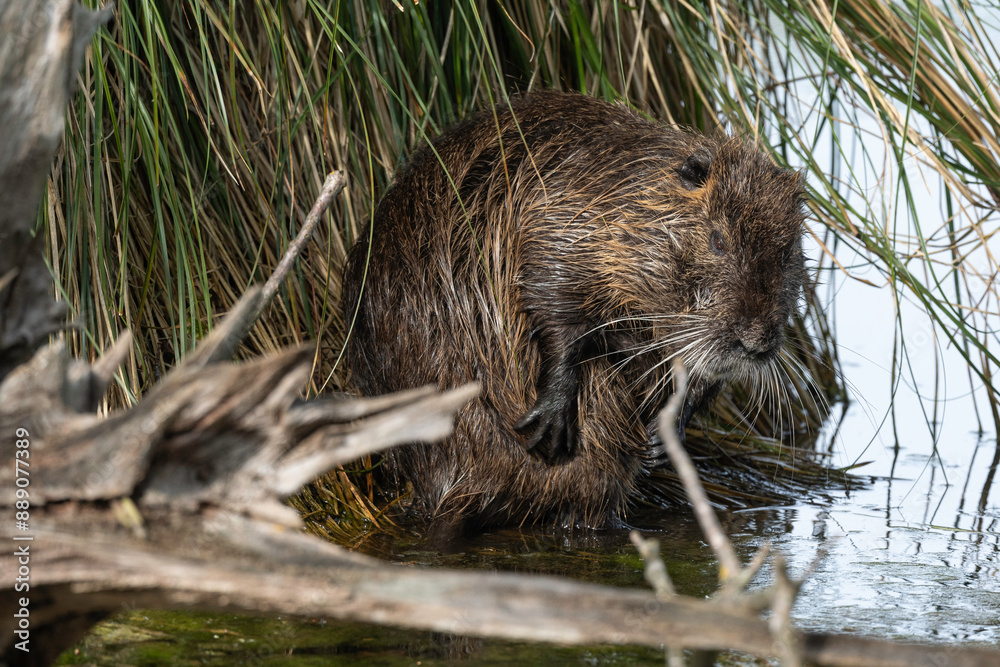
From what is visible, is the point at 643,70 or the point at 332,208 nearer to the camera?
the point at 332,208

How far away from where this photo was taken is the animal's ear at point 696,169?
2762 mm

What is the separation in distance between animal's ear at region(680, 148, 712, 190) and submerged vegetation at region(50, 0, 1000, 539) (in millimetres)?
306

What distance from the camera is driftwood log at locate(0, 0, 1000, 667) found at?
3.34 feet

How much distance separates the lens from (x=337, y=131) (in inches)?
123

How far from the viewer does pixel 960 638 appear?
192cm

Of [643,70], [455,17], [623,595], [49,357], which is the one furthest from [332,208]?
[623,595]

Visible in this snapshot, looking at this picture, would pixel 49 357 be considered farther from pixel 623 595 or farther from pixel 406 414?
pixel 623 595

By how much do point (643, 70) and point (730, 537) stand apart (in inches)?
67.1

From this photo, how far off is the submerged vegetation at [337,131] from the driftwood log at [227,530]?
119 cm

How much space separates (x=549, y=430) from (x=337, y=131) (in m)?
1.10

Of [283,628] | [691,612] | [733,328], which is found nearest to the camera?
[691,612]

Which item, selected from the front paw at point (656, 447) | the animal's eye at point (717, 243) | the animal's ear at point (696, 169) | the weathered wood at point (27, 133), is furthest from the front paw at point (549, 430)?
the weathered wood at point (27, 133)

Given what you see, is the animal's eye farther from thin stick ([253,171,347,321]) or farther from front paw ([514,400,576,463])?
thin stick ([253,171,347,321])

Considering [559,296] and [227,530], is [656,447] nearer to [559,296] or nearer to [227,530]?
[559,296]
